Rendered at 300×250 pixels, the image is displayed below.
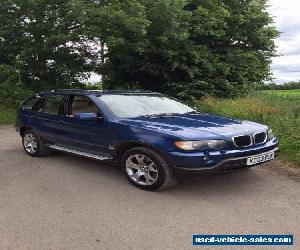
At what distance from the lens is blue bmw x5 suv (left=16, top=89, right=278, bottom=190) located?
5387mm

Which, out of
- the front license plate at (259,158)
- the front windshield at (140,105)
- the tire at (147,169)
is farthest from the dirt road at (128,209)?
the front windshield at (140,105)

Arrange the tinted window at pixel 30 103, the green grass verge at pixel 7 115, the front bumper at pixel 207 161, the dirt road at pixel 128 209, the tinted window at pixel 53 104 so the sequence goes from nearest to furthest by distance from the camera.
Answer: the dirt road at pixel 128 209 → the front bumper at pixel 207 161 → the tinted window at pixel 53 104 → the tinted window at pixel 30 103 → the green grass verge at pixel 7 115

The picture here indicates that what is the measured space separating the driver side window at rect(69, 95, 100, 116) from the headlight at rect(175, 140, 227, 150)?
1852 millimetres

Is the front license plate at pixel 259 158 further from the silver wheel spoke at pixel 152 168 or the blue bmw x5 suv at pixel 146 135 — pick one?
the silver wheel spoke at pixel 152 168

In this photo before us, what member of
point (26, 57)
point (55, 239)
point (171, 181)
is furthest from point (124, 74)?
point (55, 239)

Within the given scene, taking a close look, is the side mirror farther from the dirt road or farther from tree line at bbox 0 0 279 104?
tree line at bbox 0 0 279 104

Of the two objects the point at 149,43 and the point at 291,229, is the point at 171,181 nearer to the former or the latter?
the point at 291,229

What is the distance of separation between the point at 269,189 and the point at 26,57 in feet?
46.9

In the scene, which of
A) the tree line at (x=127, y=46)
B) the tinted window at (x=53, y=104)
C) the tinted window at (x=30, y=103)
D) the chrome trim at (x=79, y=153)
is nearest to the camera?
the chrome trim at (x=79, y=153)

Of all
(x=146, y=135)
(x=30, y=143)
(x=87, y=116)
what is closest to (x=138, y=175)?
(x=146, y=135)

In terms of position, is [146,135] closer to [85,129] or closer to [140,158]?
[140,158]

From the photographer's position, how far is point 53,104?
7.72 metres

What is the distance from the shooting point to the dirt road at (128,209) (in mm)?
4195

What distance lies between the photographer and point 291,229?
14.3ft
